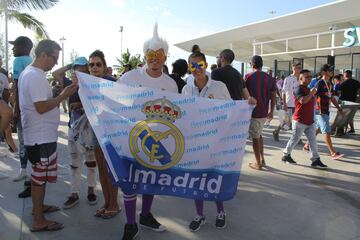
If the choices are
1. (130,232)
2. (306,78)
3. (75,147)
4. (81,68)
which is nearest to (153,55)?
(81,68)

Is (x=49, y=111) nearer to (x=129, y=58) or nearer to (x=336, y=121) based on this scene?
(x=336, y=121)

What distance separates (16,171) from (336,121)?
22.8ft

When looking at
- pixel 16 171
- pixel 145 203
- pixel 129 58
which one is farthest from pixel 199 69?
pixel 129 58

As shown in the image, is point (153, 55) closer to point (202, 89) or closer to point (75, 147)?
point (202, 89)

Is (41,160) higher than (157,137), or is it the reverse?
(157,137)

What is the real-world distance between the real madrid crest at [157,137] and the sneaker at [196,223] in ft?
2.47

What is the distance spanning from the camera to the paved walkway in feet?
11.2

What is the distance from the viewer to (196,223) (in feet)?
11.6

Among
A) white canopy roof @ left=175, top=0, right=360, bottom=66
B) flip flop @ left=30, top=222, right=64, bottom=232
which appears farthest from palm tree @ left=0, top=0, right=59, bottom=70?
flip flop @ left=30, top=222, right=64, bottom=232

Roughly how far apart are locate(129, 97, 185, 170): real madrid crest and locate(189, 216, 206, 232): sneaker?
75cm

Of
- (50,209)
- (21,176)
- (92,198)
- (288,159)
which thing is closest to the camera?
(50,209)

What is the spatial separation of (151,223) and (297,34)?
16540 mm

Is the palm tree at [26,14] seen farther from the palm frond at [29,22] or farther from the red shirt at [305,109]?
the red shirt at [305,109]

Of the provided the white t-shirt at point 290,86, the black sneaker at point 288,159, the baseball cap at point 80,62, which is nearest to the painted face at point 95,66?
the baseball cap at point 80,62
